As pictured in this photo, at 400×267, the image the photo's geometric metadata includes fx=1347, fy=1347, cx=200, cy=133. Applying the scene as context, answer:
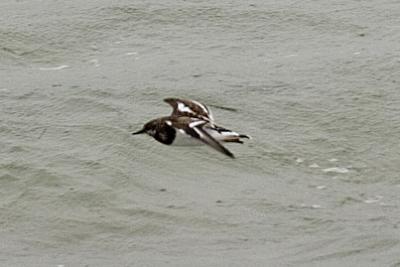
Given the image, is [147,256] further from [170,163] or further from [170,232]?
[170,163]

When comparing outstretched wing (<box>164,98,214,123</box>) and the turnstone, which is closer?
the turnstone

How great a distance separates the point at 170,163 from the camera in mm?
9656

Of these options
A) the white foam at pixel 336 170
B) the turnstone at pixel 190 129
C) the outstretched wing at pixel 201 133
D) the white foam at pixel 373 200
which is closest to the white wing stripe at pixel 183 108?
the turnstone at pixel 190 129

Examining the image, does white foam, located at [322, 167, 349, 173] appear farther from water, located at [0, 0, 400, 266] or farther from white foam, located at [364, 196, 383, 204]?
white foam, located at [364, 196, 383, 204]

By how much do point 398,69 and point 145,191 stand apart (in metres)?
2.73

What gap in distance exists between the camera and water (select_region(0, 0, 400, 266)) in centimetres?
836

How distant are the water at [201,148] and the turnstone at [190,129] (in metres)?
0.52

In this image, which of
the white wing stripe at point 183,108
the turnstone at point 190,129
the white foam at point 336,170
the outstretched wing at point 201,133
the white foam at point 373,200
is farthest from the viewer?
the white foam at point 336,170

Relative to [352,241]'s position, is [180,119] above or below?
above

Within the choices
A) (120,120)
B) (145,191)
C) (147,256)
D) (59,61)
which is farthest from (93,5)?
(147,256)

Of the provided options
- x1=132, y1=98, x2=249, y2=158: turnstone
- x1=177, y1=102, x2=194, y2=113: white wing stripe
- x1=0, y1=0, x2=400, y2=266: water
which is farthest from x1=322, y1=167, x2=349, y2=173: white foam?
x1=177, y1=102, x2=194, y2=113: white wing stripe

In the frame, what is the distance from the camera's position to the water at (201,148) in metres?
8.36

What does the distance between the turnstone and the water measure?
0.52m

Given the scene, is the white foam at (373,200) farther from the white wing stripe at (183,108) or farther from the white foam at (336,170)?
the white wing stripe at (183,108)
